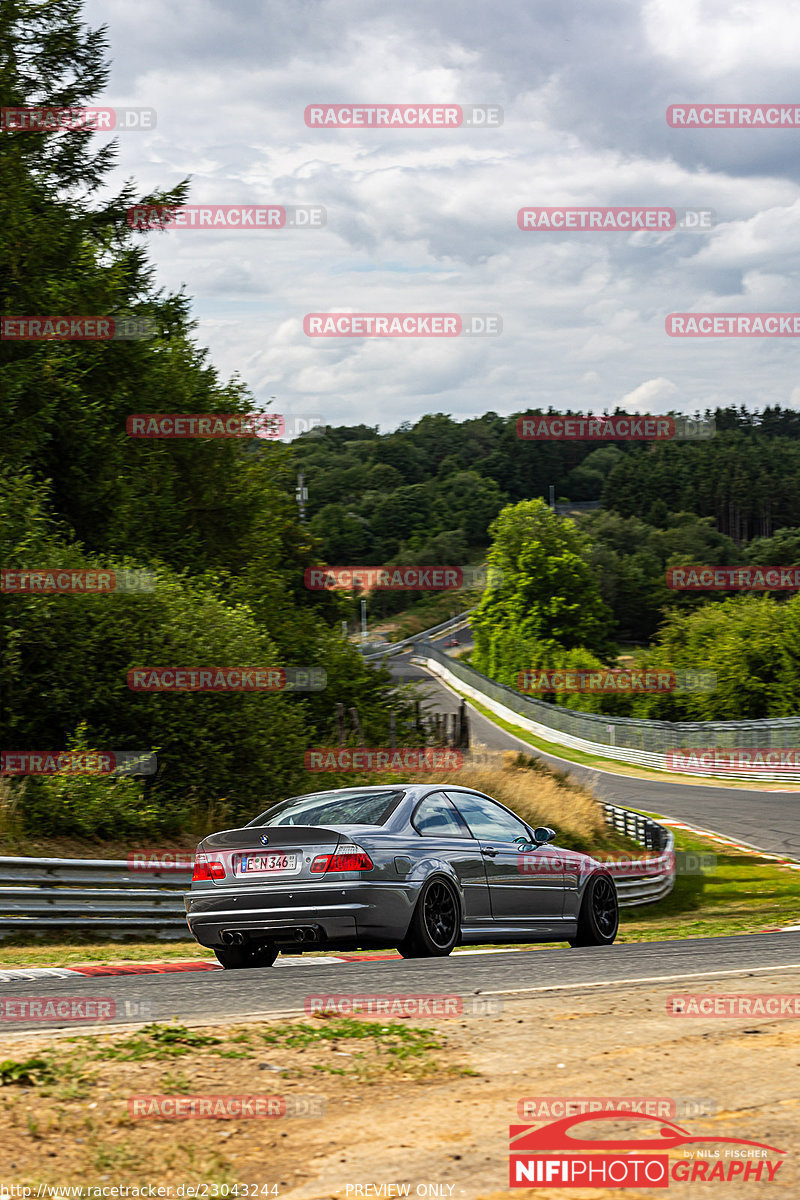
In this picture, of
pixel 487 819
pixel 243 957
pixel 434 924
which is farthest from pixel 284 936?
pixel 487 819

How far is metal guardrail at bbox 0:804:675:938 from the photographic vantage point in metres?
12.1

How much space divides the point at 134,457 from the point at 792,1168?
25.1 m

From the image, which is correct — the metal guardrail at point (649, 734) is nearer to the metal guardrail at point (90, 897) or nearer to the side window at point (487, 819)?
the metal guardrail at point (90, 897)

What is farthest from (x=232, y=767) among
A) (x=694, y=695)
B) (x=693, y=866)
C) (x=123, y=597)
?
(x=694, y=695)

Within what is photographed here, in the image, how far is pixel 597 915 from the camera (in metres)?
11.3

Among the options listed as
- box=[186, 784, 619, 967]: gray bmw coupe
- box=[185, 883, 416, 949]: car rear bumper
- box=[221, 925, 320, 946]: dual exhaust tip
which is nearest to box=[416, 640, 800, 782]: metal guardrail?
box=[186, 784, 619, 967]: gray bmw coupe

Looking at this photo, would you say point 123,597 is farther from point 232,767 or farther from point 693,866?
point 693,866

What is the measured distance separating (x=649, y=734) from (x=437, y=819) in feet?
151

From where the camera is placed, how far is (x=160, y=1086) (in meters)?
4.79

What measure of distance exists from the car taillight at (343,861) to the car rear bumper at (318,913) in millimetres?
118

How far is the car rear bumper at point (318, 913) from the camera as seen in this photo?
865cm

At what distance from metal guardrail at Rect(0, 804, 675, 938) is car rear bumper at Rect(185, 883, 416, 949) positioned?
369cm

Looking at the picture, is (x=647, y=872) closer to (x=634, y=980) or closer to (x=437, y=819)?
(x=437, y=819)

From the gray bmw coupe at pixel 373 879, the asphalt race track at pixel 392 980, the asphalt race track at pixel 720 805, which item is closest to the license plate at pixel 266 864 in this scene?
the gray bmw coupe at pixel 373 879
